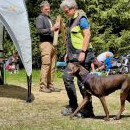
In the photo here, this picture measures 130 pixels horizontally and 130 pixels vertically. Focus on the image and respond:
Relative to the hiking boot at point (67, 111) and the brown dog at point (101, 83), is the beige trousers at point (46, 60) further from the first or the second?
the brown dog at point (101, 83)

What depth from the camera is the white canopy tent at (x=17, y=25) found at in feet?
35.4

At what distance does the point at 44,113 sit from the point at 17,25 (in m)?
2.08

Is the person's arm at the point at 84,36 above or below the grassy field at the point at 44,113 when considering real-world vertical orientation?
above

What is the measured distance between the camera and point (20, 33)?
10836 millimetres

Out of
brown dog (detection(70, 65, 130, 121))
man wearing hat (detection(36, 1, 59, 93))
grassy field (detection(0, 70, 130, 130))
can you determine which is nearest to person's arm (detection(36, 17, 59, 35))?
man wearing hat (detection(36, 1, 59, 93))

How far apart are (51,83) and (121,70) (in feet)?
21.9

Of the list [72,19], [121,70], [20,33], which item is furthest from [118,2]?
[72,19]

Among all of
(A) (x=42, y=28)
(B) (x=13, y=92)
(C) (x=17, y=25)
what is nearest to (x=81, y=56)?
(C) (x=17, y=25)

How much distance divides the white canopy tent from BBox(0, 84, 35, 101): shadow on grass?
1.22 metres

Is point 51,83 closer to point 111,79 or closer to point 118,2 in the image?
point 111,79

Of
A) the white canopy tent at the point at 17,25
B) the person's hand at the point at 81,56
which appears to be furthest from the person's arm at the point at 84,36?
the white canopy tent at the point at 17,25

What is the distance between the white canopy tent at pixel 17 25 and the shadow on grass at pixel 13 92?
1.22 m

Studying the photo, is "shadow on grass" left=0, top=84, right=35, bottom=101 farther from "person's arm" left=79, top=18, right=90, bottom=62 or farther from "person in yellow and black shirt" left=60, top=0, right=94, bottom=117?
"person's arm" left=79, top=18, right=90, bottom=62

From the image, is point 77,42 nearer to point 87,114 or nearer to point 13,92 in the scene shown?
point 87,114
